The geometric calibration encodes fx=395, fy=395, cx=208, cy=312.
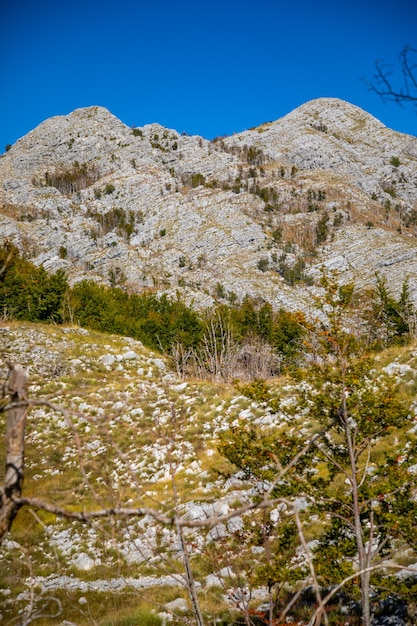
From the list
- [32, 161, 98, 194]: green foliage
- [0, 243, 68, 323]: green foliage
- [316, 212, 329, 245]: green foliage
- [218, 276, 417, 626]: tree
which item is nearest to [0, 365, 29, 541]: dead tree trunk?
[218, 276, 417, 626]: tree

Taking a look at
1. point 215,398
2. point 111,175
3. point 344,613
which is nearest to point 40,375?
point 215,398

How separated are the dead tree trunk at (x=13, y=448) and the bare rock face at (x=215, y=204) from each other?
267ft

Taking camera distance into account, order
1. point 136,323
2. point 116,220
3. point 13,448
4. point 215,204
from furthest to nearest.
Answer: point 215,204, point 116,220, point 136,323, point 13,448

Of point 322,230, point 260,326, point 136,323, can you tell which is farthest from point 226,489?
point 322,230

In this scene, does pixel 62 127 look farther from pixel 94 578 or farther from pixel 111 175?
pixel 94 578

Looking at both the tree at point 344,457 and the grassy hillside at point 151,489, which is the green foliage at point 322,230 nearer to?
the grassy hillside at point 151,489

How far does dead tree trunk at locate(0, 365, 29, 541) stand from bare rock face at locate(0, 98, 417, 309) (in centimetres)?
8133

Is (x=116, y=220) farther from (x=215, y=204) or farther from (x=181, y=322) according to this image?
(x=181, y=322)

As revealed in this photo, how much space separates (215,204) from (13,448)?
130 meters

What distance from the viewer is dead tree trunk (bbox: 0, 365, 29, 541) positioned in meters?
1.79

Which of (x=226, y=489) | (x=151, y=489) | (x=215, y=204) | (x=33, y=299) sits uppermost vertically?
(x=215, y=204)

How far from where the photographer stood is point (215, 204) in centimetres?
12700

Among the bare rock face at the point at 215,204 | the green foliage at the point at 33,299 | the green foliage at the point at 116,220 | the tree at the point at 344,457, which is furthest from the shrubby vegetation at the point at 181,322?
the green foliage at the point at 116,220

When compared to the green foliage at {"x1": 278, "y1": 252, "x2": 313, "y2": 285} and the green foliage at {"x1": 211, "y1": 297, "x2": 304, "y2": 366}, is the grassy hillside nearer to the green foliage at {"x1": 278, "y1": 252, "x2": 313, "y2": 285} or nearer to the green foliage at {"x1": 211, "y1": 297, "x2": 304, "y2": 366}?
the green foliage at {"x1": 211, "y1": 297, "x2": 304, "y2": 366}
